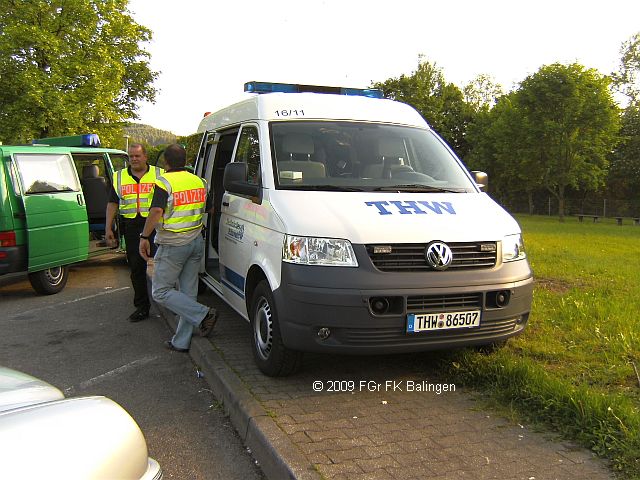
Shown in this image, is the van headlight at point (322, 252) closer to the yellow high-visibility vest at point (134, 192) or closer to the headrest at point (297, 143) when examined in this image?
the headrest at point (297, 143)

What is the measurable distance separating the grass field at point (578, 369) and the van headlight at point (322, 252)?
4.52 feet

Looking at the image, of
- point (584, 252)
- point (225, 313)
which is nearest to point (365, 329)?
point (225, 313)

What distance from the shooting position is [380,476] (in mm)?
2945

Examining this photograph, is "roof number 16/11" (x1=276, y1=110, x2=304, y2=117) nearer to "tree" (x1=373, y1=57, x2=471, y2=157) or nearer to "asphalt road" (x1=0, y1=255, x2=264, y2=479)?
"asphalt road" (x1=0, y1=255, x2=264, y2=479)

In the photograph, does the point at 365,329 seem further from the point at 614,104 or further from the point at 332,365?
the point at 614,104

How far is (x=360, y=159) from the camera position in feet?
16.2

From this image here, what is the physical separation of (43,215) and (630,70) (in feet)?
162

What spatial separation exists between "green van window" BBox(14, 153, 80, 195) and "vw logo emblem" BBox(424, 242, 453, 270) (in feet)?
19.3

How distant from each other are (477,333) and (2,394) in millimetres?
3038

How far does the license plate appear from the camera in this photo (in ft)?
12.5

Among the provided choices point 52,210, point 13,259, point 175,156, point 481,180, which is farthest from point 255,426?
point 52,210

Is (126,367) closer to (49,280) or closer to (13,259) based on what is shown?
(13,259)

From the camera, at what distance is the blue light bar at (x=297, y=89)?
5898mm

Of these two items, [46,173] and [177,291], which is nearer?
[177,291]
